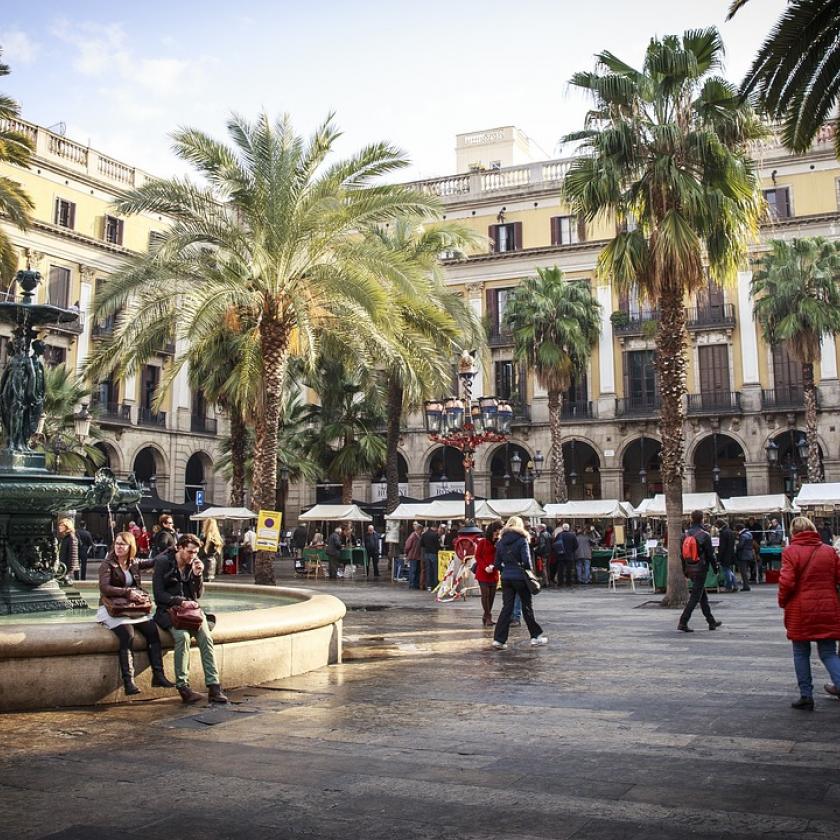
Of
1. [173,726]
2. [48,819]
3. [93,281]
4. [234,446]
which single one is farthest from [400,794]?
[93,281]

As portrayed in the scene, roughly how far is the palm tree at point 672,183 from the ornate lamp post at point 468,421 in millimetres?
4536

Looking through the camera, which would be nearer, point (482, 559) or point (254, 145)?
point (482, 559)

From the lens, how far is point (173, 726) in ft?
20.6

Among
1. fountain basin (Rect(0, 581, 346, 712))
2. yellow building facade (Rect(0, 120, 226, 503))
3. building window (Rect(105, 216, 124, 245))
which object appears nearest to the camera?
fountain basin (Rect(0, 581, 346, 712))

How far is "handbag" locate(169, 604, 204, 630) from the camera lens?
7.00 m

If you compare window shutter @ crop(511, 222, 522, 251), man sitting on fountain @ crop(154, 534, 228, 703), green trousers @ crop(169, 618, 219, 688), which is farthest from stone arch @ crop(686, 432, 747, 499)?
green trousers @ crop(169, 618, 219, 688)

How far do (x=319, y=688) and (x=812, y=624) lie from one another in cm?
410

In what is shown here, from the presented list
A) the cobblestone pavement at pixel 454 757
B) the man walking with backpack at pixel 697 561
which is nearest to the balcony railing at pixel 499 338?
the man walking with backpack at pixel 697 561

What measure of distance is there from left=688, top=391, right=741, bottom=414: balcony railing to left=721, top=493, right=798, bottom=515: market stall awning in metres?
11.0

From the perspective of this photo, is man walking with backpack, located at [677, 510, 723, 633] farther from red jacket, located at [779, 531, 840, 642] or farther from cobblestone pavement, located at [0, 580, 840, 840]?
red jacket, located at [779, 531, 840, 642]

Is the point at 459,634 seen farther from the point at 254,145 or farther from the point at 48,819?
the point at 254,145

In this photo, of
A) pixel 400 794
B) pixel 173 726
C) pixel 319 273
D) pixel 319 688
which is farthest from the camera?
pixel 319 273

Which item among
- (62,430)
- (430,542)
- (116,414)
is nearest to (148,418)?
(116,414)

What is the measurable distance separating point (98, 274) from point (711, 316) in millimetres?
26767
